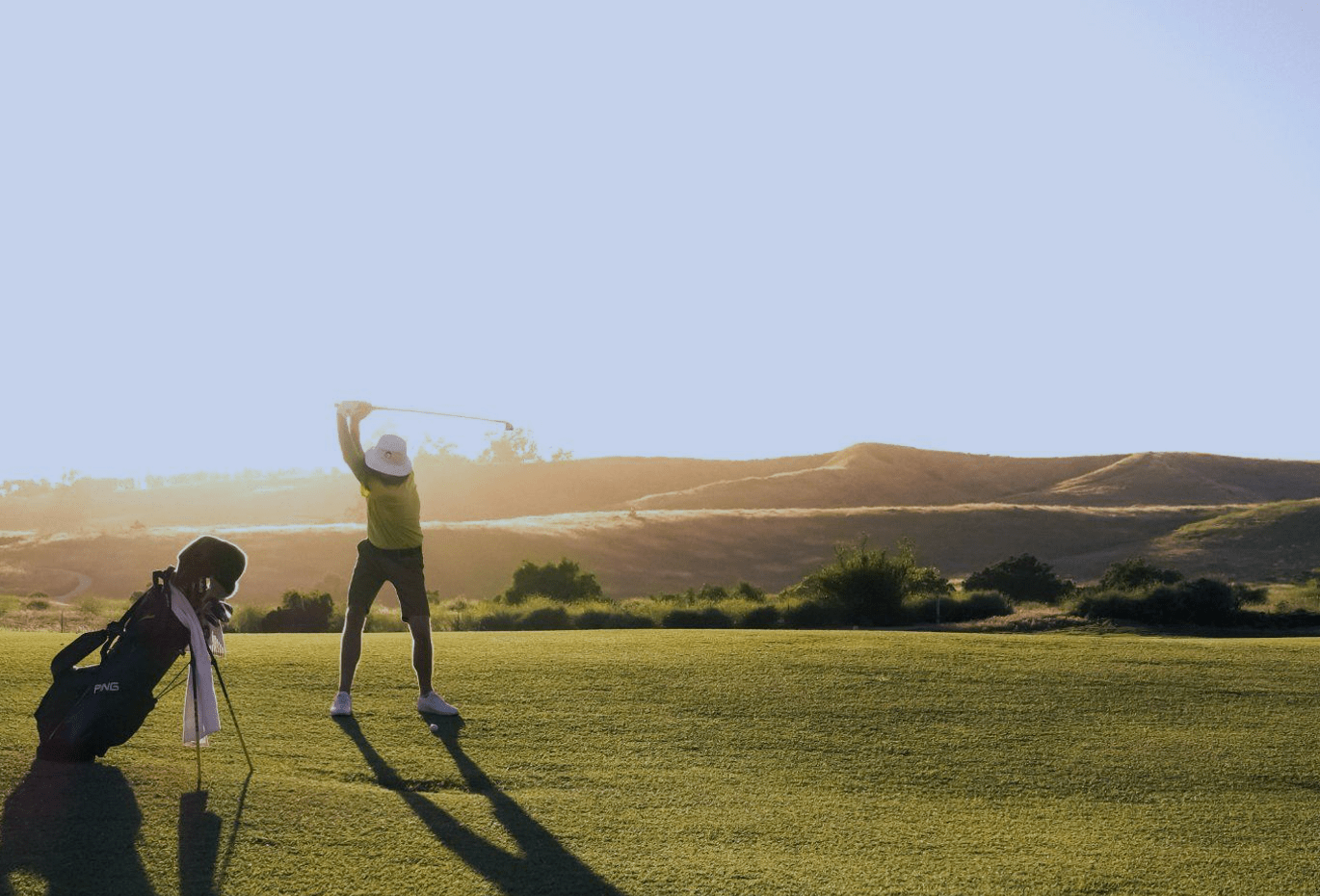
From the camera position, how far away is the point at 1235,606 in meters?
19.7

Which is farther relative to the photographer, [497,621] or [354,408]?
[497,621]

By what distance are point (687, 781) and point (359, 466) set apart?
2969mm

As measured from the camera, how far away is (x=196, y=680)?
646cm

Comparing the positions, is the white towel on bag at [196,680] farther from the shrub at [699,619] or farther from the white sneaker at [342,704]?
the shrub at [699,619]

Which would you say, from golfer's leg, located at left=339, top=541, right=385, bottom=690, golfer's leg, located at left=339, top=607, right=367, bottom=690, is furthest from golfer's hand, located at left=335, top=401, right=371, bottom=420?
golfer's leg, located at left=339, top=607, right=367, bottom=690

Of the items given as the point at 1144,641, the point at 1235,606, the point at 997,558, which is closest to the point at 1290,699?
the point at 1144,641

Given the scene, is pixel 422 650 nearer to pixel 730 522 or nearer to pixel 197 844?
pixel 197 844

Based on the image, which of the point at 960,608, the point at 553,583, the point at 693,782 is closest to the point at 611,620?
the point at 960,608

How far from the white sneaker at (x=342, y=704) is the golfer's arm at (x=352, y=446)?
1450mm

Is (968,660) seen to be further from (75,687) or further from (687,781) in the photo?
(75,687)

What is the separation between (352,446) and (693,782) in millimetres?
3173

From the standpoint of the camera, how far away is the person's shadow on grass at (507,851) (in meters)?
5.22

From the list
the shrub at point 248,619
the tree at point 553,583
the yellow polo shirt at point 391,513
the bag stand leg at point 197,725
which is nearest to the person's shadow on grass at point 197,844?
the bag stand leg at point 197,725

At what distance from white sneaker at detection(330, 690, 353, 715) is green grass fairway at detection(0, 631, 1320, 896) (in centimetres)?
14
